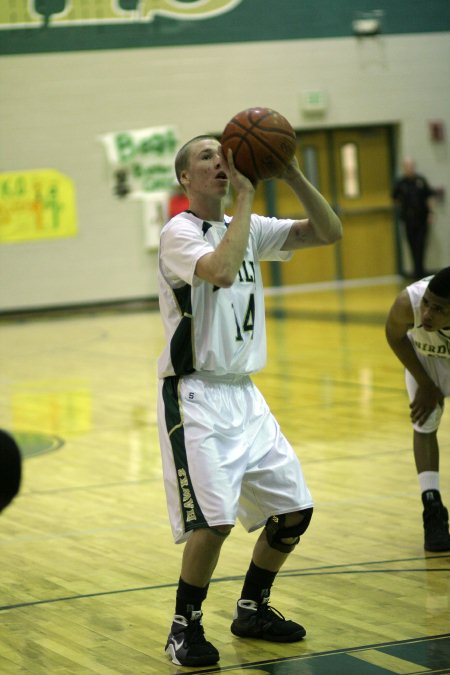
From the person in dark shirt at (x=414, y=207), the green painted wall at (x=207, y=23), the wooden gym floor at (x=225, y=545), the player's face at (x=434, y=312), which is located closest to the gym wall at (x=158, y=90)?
the green painted wall at (x=207, y=23)

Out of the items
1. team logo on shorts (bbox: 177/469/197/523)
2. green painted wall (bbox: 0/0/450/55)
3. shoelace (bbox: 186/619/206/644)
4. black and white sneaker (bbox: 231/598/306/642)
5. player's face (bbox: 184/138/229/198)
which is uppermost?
green painted wall (bbox: 0/0/450/55)

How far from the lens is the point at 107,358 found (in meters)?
11.9

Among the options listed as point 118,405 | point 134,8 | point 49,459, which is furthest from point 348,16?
point 49,459

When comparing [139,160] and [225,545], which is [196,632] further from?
[139,160]

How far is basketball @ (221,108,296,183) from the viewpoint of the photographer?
3547 millimetres

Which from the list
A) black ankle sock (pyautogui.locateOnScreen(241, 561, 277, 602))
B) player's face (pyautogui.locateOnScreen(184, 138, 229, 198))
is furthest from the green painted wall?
black ankle sock (pyautogui.locateOnScreen(241, 561, 277, 602))

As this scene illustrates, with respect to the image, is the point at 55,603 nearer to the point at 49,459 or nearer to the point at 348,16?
Result: the point at 49,459

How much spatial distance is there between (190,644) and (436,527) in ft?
5.01

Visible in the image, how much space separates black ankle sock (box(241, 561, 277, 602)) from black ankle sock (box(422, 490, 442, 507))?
1.19 metres

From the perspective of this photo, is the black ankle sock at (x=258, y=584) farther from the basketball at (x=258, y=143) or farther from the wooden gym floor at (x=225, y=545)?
the basketball at (x=258, y=143)

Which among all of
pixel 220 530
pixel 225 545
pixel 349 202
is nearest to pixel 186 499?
pixel 220 530

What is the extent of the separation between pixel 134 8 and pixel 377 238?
5.44m

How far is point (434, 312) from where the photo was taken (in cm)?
444

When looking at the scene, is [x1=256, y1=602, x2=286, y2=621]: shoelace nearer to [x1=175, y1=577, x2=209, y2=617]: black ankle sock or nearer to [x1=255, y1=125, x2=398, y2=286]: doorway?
[x1=175, y1=577, x2=209, y2=617]: black ankle sock
